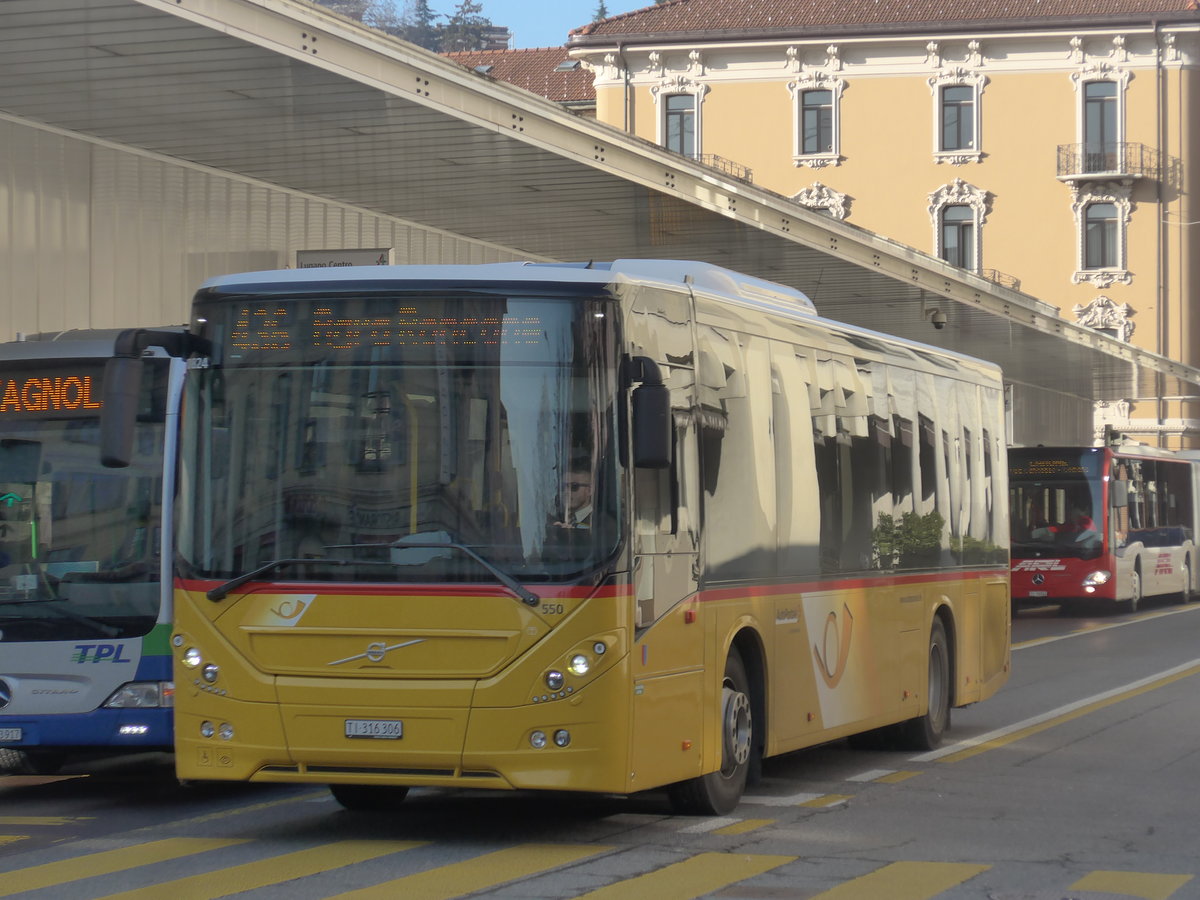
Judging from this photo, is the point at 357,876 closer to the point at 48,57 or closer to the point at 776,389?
the point at 776,389

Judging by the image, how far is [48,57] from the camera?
57.0ft

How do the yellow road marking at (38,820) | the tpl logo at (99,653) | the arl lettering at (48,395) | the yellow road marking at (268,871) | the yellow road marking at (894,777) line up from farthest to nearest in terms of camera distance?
the arl lettering at (48,395), the yellow road marking at (894,777), the tpl logo at (99,653), the yellow road marking at (38,820), the yellow road marking at (268,871)

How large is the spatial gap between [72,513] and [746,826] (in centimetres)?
478


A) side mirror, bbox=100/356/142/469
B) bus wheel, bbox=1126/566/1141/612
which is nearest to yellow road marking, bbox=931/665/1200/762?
side mirror, bbox=100/356/142/469

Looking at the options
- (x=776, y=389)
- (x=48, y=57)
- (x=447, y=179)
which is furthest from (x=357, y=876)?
(x=447, y=179)

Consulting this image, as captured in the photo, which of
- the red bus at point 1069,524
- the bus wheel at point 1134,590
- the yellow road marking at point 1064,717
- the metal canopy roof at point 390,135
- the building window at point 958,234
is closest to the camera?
the yellow road marking at point 1064,717

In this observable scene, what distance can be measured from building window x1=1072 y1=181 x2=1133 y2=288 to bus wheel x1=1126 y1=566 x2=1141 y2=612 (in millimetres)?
28178

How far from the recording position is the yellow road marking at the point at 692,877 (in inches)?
311

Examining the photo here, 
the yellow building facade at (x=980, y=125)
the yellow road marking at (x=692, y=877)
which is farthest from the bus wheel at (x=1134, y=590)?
the yellow road marking at (x=692, y=877)

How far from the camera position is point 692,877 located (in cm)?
832

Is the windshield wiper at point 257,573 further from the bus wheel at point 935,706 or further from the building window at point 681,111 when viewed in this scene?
the building window at point 681,111

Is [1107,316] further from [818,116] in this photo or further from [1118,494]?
[1118,494]

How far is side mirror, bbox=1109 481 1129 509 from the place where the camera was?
35.1 meters

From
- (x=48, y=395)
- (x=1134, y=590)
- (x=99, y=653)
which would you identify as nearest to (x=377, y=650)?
(x=99, y=653)
